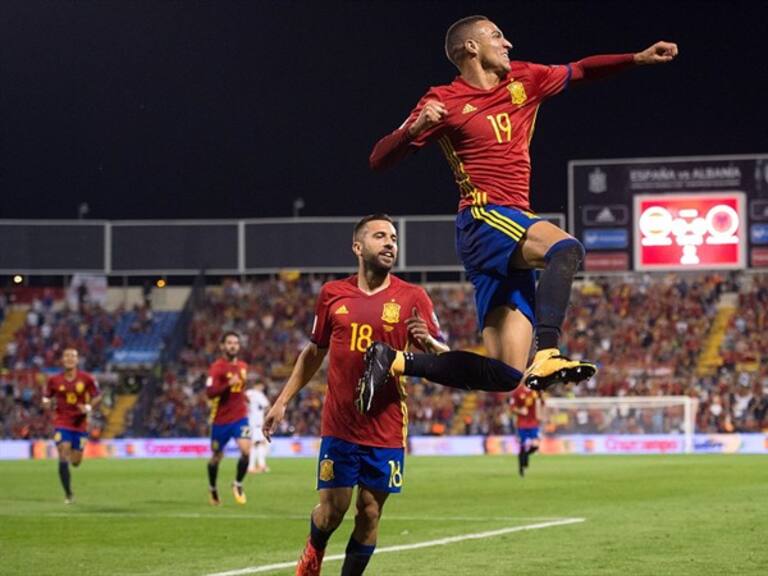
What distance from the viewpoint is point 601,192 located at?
45969mm

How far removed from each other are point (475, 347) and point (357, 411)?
43524mm

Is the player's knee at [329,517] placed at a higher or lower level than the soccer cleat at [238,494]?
higher

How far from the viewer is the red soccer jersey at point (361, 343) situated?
10336mm

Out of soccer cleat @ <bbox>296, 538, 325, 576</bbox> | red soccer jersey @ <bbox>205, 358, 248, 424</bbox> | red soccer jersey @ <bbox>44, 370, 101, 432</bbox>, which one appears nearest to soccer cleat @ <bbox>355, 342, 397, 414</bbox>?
soccer cleat @ <bbox>296, 538, 325, 576</bbox>

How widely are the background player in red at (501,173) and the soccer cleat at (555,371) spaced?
0.86 feet

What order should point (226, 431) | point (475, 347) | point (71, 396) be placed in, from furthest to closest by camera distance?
1. point (475, 347)
2. point (71, 396)
3. point (226, 431)

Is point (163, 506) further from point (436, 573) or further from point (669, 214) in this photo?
point (669, 214)

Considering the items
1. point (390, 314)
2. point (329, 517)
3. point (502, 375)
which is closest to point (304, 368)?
point (390, 314)

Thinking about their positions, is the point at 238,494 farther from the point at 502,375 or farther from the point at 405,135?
the point at 405,135

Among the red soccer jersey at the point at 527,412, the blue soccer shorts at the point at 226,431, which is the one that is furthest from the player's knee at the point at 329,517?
the red soccer jersey at the point at 527,412

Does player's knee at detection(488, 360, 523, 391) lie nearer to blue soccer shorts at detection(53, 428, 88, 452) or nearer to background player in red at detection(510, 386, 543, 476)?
blue soccer shorts at detection(53, 428, 88, 452)

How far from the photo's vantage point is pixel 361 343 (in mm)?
10398

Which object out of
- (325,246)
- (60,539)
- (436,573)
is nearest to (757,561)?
(436,573)

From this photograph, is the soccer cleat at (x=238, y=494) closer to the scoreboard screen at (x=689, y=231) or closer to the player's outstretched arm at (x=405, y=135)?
the player's outstretched arm at (x=405, y=135)
